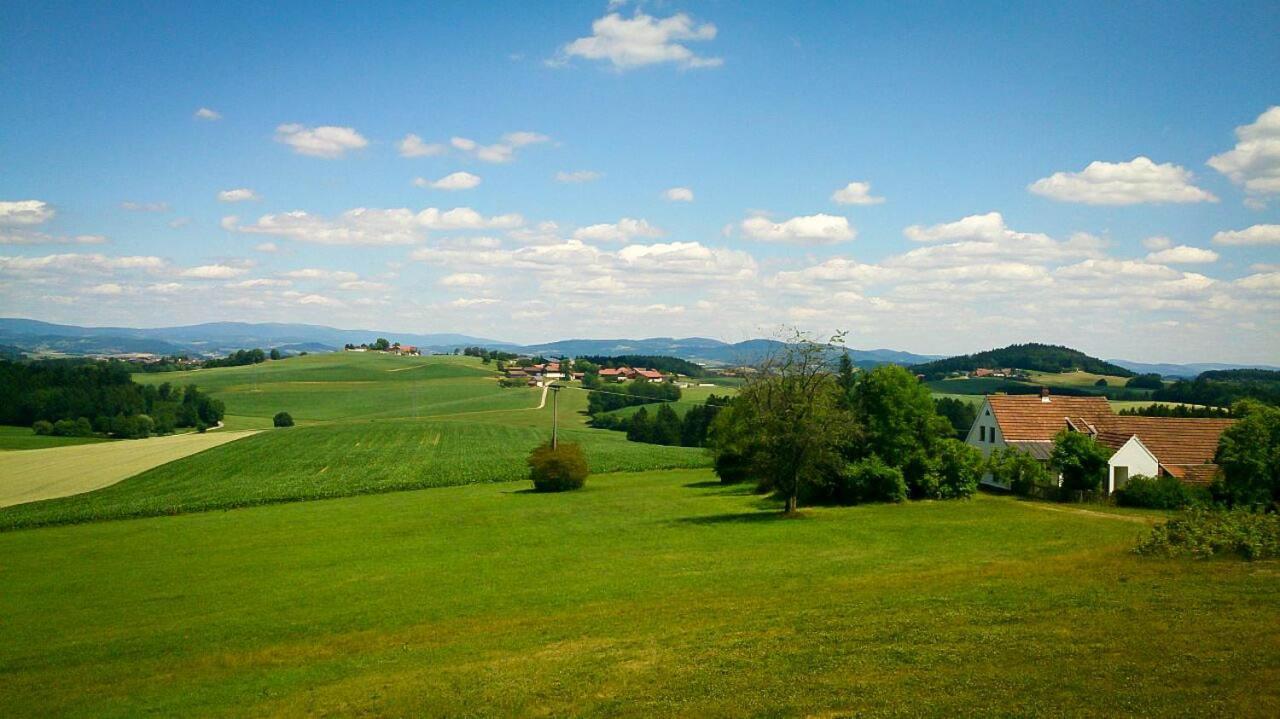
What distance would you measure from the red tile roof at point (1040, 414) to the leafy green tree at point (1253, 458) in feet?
46.6

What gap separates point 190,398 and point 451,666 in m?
134

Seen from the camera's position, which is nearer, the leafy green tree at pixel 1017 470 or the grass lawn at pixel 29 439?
the leafy green tree at pixel 1017 470

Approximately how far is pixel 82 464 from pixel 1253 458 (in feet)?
315

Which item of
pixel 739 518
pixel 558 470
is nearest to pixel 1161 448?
pixel 739 518

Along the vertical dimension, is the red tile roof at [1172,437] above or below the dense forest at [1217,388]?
below

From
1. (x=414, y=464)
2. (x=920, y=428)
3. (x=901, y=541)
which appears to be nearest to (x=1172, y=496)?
(x=920, y=428)

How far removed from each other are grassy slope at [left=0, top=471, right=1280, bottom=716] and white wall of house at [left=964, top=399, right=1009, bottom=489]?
1547 centimetres

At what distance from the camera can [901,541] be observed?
105 ft

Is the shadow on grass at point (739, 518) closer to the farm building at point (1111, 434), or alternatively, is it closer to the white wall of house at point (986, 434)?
the farm building at point (1111, 434)

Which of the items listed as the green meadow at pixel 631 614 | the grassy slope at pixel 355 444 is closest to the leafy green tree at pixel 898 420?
the green meadow at pixel 631 614

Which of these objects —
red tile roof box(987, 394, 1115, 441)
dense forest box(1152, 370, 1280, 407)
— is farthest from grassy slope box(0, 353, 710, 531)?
dense forest box(1152, 370, 1280, 407)

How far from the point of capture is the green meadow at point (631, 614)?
1412 cm

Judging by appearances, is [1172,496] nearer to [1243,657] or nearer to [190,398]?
[1243,657]

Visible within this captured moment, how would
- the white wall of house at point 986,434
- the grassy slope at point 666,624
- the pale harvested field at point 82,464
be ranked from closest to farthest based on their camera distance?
the grassy slope at point 666,624 → the white wall of house at point 986,434 → the pale harvested field at point 82,464
